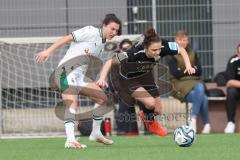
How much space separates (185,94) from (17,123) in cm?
285

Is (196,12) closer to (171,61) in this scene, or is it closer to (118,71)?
(171,61)

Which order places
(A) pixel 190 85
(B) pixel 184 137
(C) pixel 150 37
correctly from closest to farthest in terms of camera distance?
(B) pixel 184 137, (C) pixel 150 37, (A) pixel 190 85

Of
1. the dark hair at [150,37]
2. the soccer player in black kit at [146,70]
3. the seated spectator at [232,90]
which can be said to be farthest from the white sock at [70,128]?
the seated spectator at [232,90]

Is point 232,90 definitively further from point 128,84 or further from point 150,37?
point 150,37

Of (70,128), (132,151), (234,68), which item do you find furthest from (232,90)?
(132,151)

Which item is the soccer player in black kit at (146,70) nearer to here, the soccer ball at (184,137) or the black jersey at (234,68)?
the soccer ball at (184,137)

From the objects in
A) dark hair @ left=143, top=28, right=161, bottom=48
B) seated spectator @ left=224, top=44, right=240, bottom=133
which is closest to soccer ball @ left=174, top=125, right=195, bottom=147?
dark hair @ left=143, top=28, right=161, bottom=48

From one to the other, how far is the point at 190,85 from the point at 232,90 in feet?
2.30

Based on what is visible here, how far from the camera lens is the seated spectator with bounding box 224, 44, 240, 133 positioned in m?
13.3

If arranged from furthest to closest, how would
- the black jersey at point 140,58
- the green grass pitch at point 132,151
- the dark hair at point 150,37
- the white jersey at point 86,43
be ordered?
the black jersey at point 140,58, the dark hair at point 150,37, the white jersey at point 86,43, the green grass pitch at point 132,151

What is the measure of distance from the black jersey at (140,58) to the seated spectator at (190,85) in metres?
2.08

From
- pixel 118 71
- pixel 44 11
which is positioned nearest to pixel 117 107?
pixel 118 71

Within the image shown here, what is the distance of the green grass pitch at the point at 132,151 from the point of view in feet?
26.3

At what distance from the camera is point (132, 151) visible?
8.73 meters
